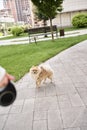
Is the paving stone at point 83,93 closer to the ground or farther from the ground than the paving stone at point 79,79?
farther from the ground

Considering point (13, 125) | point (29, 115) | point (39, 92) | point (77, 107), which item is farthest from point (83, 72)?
point (13, 125)

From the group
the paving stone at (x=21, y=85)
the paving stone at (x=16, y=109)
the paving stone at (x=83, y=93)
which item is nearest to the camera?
the paving stone at (x=16, y=109)

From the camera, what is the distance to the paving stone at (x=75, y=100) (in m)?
4.05

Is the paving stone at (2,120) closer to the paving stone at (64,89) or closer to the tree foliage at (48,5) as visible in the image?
the paving stone at (64,89)

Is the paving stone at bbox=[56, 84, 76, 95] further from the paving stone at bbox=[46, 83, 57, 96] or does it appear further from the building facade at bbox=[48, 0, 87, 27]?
the building facade at bbox=[48, 0, 87, 27]

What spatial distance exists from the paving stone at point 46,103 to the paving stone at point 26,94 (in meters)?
0.35

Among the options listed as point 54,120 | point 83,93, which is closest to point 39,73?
point 83,93

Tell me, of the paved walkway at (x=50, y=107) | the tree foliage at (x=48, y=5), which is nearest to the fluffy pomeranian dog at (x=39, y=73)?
the paved walkway at (x=50, y=107)

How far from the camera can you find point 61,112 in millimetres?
3746

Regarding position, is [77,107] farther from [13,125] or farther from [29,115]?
[13,125]

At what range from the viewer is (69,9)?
39.8m

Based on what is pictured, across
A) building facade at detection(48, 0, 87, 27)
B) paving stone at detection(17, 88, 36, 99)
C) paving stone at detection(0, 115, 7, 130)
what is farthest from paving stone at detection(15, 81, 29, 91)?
building facade at detection(48, 0, 87, 27)

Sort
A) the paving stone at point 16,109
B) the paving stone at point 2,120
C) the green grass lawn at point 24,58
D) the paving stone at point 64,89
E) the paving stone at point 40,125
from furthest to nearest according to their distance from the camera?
the green grass lawn at point 24,58
the paving stone at point 64,89
the paving stone at point 16,109
the paving stone at point 2,120
the paving stone at point 40,125

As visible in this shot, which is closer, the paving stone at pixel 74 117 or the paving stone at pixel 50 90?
the paving stone at pixel 74 117
